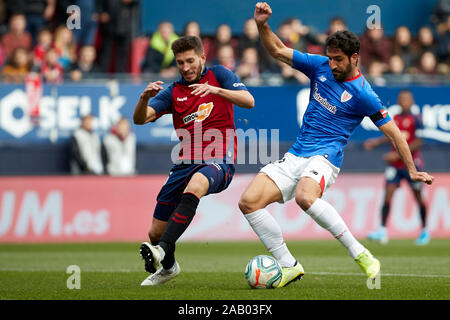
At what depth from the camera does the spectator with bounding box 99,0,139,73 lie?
59.8 ft

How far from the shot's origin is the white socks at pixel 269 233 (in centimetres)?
783

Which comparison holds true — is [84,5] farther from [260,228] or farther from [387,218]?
[260,228]

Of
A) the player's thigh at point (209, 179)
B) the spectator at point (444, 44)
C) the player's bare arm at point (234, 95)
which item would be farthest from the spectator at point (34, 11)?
the player's bare arm at point (234, 95)

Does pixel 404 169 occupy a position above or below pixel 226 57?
below

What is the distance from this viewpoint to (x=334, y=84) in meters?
7.98

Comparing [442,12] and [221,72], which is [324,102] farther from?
[442,12]

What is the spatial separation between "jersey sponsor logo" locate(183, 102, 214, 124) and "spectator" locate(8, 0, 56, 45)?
11573mm

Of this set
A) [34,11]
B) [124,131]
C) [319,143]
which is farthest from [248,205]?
[34,11]

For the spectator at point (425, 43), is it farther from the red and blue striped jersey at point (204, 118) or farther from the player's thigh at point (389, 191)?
the red and blue striped jersey at point (204, 118)

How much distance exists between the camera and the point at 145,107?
800 centimetres

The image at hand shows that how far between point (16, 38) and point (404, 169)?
845 cm

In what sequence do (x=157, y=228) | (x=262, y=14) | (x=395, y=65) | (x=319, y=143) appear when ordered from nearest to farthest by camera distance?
(x=319, y=143) → (x=262, y=14) → (x=157, y=228) → (x=395, y=65)

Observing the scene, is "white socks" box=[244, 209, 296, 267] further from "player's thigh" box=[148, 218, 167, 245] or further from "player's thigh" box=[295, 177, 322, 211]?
"player's thigh" box=[148, 218, 167, 245]

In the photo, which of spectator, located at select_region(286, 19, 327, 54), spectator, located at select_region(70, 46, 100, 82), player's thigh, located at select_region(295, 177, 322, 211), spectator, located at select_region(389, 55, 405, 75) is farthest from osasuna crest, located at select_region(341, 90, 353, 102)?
spectator, located at select_region(389, 55, 405, 75)
